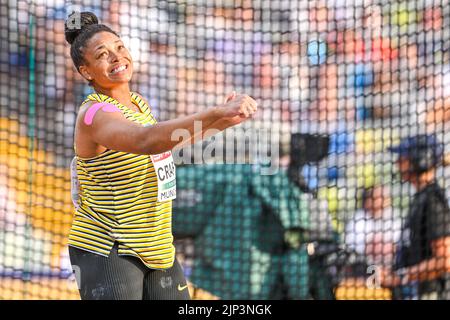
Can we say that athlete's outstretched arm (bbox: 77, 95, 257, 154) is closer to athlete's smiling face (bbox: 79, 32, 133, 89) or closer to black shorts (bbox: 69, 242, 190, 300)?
athlete's smiling face (bbox: 79, 32, 133, 89)

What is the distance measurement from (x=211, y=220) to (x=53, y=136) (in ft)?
3.33

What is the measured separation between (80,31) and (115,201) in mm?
588

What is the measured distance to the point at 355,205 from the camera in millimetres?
4660

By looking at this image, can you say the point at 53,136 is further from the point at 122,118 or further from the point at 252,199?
the point at 122,118

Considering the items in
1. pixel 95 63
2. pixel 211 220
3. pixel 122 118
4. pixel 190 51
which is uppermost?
pixel 190 51

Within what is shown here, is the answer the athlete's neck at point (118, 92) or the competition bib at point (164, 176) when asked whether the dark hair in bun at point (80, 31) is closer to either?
the athlete's neck at point (118, 92)

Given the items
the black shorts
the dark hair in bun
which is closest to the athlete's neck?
the dark hair in bun

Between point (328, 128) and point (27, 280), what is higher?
point (328, 128)

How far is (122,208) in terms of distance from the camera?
99.1 inches

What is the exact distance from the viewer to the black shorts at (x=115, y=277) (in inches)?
98.3

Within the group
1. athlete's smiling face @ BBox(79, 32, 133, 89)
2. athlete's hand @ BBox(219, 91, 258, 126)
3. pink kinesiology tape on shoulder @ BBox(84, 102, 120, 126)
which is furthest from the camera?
athlete's smiling face @ BBox(79, 32, 133, 89)

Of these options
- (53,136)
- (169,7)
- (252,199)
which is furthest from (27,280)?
(169,7)

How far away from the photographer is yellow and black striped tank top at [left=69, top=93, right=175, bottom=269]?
2.52 m

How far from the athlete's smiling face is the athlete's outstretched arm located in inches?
5.4
